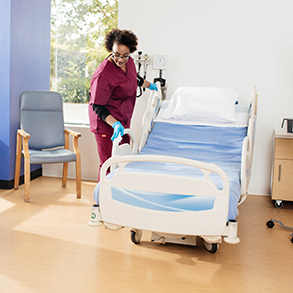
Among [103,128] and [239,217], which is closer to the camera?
[103,128]

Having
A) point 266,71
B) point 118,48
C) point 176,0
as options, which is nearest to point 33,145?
point 118,48

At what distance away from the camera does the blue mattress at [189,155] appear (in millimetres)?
1996

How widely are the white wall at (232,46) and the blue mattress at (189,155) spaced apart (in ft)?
2.84

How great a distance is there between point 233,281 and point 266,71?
2422mm

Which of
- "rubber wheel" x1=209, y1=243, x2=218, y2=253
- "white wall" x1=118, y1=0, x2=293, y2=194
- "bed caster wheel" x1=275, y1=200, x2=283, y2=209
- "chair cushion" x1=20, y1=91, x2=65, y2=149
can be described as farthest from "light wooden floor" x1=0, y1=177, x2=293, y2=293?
"white wall" x1=118, y1=0, x2=293, y2=194

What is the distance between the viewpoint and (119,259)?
2410 mm

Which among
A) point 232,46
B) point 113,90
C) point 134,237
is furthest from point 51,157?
point 232,46

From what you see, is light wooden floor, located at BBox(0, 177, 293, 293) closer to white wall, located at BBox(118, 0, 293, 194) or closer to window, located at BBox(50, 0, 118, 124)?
white wall, located at BBox(118, 0, 293, 194)

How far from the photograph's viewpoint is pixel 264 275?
7.43ft

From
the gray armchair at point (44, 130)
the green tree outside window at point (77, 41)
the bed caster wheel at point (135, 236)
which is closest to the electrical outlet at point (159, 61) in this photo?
the green tree outside window at point (77, 41)

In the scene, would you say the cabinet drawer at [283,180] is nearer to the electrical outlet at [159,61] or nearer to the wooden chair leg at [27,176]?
the electrical outlet at [159,61]

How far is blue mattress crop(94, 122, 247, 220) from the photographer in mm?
1996

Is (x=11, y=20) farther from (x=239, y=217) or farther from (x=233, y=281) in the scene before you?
(x=233, y=281)

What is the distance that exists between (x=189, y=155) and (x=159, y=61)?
1555 millimetres
